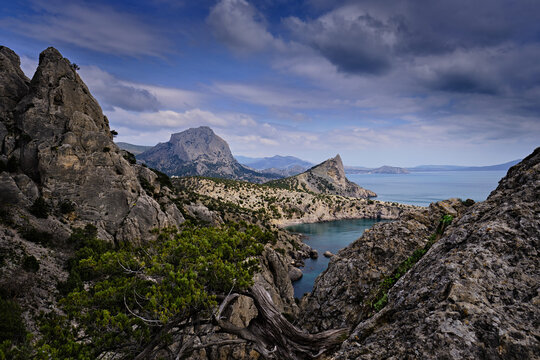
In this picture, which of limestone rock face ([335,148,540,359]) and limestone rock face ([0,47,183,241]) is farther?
limestone rock face ([0,47,183,241])

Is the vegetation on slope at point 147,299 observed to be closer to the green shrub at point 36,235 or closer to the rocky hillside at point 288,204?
the green shrub at point 36,235

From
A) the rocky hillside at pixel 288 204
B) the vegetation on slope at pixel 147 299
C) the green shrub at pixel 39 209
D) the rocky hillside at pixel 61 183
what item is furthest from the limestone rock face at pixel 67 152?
the rocky hillside at pixel 288 204

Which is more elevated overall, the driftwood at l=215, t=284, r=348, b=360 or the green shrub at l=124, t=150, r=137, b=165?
the green shrub at l=124, t=150, r=137, b=165

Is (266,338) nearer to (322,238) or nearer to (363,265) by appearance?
(363,265)

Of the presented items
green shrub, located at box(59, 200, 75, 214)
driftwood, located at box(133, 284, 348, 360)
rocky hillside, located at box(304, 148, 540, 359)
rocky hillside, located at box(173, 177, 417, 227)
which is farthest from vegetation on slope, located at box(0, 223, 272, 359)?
rocky hillside, located at box(173, 177, 417, 227)

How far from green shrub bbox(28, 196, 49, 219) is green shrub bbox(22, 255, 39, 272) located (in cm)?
977

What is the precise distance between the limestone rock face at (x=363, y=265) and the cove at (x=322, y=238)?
52.1 meters

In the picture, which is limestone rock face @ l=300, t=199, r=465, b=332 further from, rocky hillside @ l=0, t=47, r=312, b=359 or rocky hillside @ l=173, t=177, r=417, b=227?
rocky hillside @ l=173, t=177, r=417, b=227

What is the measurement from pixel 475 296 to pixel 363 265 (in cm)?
741

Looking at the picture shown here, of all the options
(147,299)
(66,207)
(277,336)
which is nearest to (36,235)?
(66,207)

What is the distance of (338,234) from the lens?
121000 millimetres

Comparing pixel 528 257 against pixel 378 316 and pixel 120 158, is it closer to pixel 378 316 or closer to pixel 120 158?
pixel 378 316

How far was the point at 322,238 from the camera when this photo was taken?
11412cm

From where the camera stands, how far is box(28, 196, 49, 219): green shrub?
32.0m
